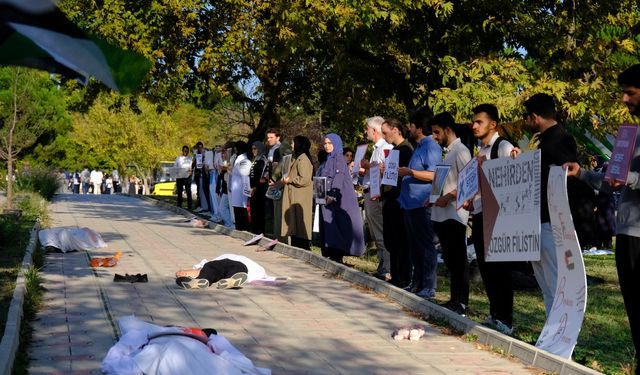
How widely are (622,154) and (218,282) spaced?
19.9ft

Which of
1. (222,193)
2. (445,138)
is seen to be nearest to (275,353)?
(445,138)

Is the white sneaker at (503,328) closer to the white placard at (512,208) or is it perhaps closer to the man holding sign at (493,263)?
the man holding sign at (493,263)

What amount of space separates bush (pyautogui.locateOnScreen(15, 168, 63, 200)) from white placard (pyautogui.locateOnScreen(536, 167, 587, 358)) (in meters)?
29.5

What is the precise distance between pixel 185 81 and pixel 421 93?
10809 mm

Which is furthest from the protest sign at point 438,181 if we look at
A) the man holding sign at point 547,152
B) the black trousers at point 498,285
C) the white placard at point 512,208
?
the man holding sign at point 547,152

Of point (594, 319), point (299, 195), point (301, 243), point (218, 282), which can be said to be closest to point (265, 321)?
point (218, 282)

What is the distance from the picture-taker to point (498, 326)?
878 centimetres

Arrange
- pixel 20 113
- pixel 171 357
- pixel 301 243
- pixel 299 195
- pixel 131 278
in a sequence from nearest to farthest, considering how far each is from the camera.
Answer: pixel 171 357 < pixel 131 278 < pixel 299 195 < pixel 301 243 < pixel 20 113

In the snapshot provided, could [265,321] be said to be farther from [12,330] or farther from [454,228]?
[12,330]

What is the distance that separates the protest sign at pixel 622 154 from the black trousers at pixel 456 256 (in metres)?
3.32

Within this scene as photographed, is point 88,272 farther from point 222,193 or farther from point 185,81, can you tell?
point 185,81

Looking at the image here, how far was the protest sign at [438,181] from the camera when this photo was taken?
10.0 meters

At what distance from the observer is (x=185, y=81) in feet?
92.9

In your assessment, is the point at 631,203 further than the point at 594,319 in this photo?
No
